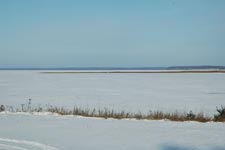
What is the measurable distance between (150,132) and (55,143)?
2067 mm

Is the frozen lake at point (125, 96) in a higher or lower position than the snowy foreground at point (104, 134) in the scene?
higher

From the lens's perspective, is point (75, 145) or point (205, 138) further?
point (205, 138)

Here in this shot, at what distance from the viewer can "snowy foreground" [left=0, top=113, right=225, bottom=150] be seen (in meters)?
6.00

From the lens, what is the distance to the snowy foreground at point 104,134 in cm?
600

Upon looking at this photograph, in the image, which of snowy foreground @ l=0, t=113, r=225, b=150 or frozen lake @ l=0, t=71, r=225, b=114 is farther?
frozen lake @ l=0, t=71, r=225, b=114

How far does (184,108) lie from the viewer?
13.0m

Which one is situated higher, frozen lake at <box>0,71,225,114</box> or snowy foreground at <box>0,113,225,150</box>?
frozen lake at <box>0,71,225,114</box>

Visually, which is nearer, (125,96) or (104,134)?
(104,134)

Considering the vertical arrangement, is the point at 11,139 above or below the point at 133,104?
below

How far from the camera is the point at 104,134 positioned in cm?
706

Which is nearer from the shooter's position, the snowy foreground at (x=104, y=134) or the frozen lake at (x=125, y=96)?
the snowy foreground at (x=104, y=134)

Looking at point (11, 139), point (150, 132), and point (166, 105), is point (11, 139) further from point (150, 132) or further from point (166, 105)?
point (166, 105)

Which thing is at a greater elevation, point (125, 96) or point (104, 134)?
point (125, 96)

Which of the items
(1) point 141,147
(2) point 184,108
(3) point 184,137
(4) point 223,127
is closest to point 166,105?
(2) point 184,108
